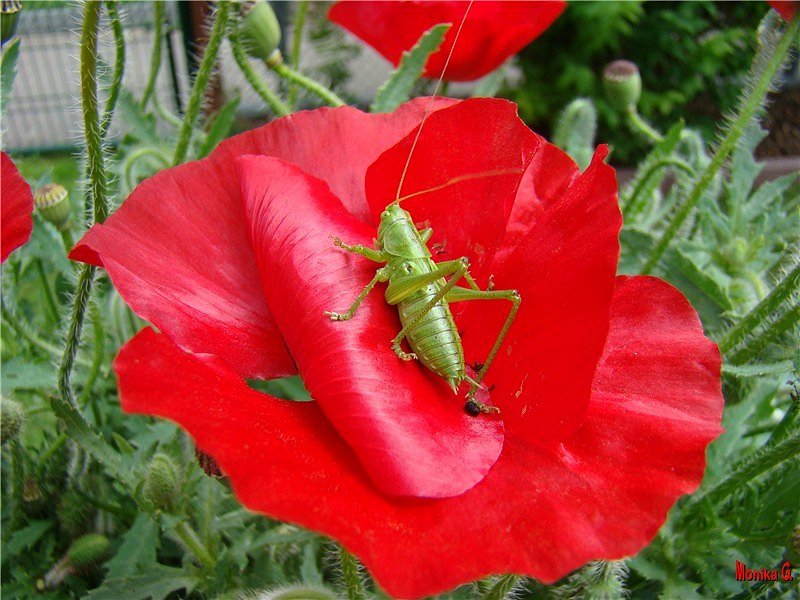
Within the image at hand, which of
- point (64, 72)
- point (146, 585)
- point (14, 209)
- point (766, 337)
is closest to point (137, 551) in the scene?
point (146, 585)

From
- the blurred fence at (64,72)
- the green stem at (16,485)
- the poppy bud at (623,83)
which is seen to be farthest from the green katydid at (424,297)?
the blurred fence at (64,72)

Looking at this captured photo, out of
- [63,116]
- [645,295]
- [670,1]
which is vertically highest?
[645,295]

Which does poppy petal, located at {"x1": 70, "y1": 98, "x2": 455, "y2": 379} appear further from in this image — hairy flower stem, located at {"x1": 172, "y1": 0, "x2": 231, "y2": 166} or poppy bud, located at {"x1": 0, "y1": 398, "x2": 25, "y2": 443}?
poppy bud, located at {"x1": 0, "y1": 398, "x2": 25, "y2": 443}

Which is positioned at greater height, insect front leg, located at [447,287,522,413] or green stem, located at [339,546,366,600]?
insect front leg, located at [447,287,522,413]

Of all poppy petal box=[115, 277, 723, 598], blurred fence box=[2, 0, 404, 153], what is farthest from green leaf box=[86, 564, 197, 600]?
blurred fence box=[2, 0, 404, 153]

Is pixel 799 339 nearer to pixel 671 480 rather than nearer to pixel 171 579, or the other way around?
pixel 671 480

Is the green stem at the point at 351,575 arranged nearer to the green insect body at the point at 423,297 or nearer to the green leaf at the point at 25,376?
the green insect body at the point at 423,297

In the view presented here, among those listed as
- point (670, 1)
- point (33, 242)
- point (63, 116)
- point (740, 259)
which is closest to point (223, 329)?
point (33, 242)
